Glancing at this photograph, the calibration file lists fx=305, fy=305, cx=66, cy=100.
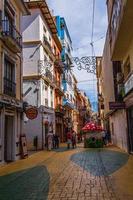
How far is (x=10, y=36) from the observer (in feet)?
56.4

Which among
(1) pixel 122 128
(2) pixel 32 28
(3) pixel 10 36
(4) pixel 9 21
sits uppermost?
(2) pixel 32 28

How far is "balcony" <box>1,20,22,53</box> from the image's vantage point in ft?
55.6

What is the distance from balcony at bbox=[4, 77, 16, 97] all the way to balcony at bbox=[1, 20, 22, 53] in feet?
6.68

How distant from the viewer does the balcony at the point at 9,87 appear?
17.6 metres

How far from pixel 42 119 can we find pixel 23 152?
993cm

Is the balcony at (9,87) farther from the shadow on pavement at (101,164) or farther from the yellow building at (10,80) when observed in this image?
the shadow on pavement at (101,164)

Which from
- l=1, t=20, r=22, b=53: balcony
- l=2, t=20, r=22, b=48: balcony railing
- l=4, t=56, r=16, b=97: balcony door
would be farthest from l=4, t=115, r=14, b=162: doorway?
l=2, t=20, r=22, b=48: balcony railing

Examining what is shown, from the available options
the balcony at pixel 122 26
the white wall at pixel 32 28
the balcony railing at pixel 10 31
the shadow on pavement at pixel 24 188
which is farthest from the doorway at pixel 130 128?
the white wall at pixel 32 28

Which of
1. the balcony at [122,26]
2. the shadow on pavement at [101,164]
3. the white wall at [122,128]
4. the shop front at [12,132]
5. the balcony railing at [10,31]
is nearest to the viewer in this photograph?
the shadow on pavement at [101,164]

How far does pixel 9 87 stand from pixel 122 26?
24.7ft

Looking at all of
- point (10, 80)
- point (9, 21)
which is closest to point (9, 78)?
point (10, 80)

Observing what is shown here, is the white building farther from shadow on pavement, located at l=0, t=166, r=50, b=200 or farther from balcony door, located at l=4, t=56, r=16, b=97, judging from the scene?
shadow on pavement, located at l=0, t=166, r=50, b=200

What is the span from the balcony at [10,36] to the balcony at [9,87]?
203cm

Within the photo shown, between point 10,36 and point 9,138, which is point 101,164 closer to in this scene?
point 9,138
